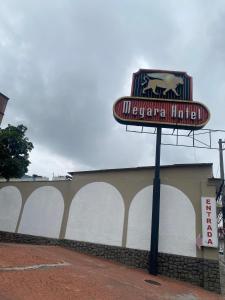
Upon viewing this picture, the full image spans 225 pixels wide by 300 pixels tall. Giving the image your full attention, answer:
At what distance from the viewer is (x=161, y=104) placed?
19016 millimetres

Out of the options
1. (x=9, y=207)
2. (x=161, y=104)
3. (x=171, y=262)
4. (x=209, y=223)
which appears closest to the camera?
(x=209, y=223)

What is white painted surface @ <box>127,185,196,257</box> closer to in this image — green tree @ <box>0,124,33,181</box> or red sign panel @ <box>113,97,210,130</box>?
red sign panel @ <box>113,97,210,130</box>

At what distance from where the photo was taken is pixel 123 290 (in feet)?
32.6

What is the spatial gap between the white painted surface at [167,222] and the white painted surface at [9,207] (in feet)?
35.7

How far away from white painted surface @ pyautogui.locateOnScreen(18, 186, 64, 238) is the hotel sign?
28.0ft

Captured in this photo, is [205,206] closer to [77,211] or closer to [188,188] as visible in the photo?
[188,188]

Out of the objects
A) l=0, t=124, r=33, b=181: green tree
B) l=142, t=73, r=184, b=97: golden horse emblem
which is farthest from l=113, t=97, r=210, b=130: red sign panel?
l=0, t=124, r=33, b=181: green tree

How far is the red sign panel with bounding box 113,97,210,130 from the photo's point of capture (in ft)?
60.6

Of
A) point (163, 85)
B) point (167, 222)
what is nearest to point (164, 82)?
point (163, 85)

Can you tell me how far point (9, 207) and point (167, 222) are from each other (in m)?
14.6

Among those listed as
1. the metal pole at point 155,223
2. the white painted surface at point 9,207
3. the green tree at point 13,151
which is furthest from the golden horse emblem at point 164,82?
the white painted surface at point 9,207

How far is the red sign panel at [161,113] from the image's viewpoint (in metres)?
18.5

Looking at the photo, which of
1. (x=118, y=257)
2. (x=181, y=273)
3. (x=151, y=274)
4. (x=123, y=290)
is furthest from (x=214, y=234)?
(x=123, y=290)

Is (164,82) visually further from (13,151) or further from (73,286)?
(73,286)
